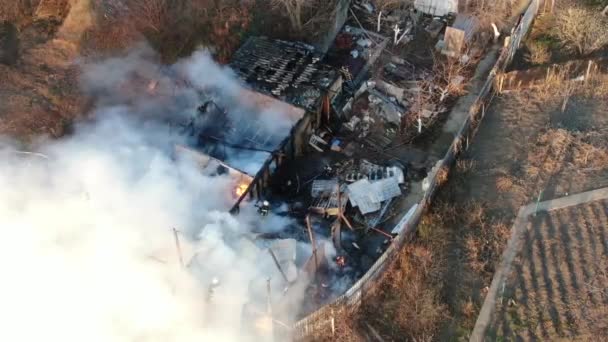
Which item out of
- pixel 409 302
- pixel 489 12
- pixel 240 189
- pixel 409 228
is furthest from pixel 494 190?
pixel 489 12

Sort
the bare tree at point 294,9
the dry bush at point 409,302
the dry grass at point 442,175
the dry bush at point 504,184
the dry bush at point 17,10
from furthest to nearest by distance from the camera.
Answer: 1. the bare tree at point 294,9
2. the dry bush at point 17,10
3. the dry bush at point 504,184
4. the dry grass at point 442,175
5. the dry bush at point 409,302

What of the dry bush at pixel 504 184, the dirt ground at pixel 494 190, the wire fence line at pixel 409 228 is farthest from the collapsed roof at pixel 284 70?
the dry bush at pixel 504 184

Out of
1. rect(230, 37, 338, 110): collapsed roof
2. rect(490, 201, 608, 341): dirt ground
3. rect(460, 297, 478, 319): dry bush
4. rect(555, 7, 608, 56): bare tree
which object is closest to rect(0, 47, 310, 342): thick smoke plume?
rect(230, 37, 338, 110): collapsed roof

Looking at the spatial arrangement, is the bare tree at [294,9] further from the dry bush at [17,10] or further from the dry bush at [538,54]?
the dry bush at [538,54]

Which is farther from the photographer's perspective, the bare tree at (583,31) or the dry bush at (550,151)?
the bare tree at (583,31)

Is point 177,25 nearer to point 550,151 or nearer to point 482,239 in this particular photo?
A: point 482,239

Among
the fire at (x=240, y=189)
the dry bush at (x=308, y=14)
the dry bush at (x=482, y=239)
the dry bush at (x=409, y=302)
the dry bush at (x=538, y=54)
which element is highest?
the dry bush at (x=308, y=14)
